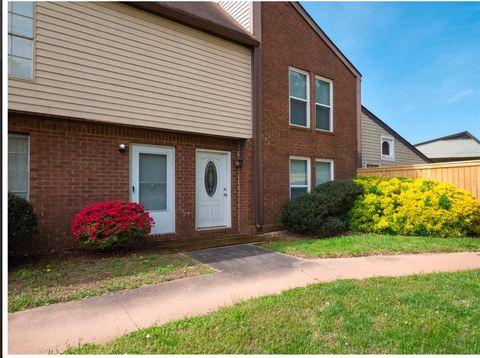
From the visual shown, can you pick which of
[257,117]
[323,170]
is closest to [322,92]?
[323,170]

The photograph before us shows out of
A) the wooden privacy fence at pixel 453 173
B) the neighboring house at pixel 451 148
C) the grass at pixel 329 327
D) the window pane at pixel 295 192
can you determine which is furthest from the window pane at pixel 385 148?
the neighboring house at pixel 451 148

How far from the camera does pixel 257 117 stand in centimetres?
855

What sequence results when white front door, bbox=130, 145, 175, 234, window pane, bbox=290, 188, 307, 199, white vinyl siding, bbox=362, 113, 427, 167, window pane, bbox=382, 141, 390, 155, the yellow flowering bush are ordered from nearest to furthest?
white front door, bbox=130, 145, 175, 234 < the yellow flowering bush < window pane, bbox=290, 188, 307, 199 < white vinyl siding, bbox=362, 113, 427, 167 < window pane, bbox=382, 141, 390, 155

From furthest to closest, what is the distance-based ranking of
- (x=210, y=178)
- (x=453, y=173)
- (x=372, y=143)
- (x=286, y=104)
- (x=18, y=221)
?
(x=372, y=143) < (x=286, y=104) < (x=453, y=173) < (x=210, y=178) < (x=18, y=221)

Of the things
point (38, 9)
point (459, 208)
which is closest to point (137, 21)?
point (38, 9)

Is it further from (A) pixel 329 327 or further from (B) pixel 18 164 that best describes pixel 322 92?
(A) pixel 329 327

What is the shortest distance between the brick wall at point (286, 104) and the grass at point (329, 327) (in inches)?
202

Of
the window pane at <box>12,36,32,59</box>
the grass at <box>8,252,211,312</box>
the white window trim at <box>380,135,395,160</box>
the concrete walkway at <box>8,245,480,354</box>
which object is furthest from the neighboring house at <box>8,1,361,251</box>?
the white window trim at <box>380,135,395,160</box>

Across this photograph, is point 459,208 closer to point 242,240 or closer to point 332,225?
point 332,225

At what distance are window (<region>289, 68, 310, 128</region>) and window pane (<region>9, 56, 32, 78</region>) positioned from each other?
6.65m

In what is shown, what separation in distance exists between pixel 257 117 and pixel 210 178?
2.13 metres

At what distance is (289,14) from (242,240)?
706cm

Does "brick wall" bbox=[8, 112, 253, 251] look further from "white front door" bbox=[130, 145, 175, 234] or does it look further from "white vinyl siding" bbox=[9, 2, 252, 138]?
"white vinyl siding" bbox=[9, 2, 252, 138]

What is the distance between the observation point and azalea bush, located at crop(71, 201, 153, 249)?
5.38 meters
